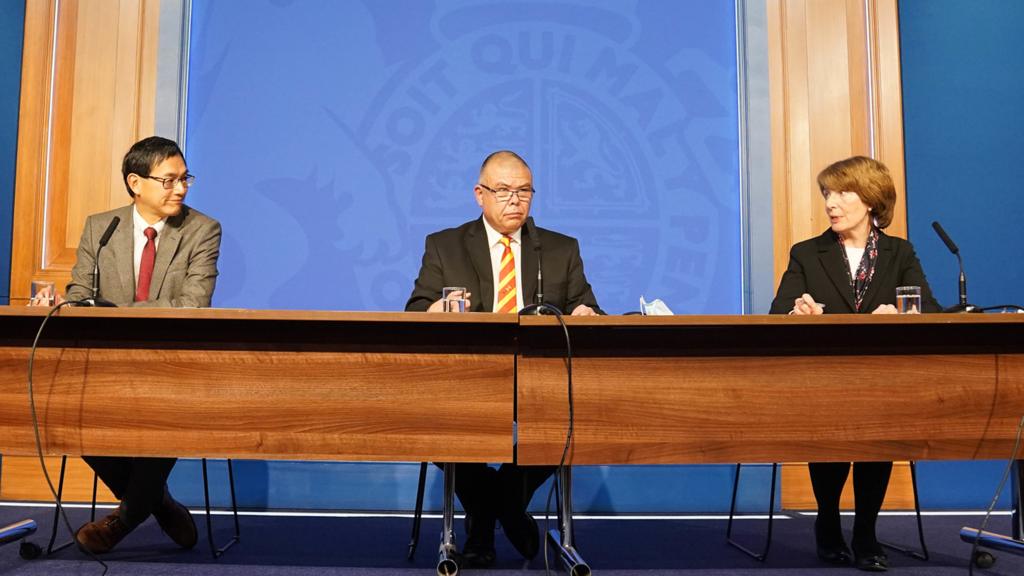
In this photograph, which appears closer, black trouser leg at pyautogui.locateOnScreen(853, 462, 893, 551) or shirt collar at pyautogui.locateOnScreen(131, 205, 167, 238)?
black trouser leg at pyautogui.locateOnScreen(853, 462, 893, 551)

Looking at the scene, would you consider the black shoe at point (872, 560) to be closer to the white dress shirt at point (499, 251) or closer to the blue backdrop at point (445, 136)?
the white dress shirt at point (499, 251)

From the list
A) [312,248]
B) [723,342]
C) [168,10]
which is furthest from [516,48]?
[723,342]

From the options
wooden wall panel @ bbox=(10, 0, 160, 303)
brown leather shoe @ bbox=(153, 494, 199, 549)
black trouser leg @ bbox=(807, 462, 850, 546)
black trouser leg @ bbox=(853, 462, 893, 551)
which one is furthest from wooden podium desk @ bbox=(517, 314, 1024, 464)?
wooden wall panel @ bbox=(10, 0, 160, 303)

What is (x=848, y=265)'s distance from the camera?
2908 millimetres

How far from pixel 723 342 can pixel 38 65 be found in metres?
3.51

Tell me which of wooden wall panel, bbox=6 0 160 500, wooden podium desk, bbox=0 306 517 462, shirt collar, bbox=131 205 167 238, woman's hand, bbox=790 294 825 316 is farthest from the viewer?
wooden wall panel, bbox=6 0 160 500

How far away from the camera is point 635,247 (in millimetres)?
3936

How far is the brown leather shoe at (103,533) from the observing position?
2.59 meters

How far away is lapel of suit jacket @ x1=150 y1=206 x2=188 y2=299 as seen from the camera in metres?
2.90

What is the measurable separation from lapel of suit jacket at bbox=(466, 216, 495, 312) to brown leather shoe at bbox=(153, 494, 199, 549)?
122 cm

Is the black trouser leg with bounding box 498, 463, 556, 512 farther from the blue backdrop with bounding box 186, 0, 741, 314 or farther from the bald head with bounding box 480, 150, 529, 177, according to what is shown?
the blue backdrop with bounding box 186, 0, 741, 314

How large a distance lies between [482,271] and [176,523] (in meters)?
1.33

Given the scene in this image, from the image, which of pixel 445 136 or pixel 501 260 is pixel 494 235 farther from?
pixel 445 136

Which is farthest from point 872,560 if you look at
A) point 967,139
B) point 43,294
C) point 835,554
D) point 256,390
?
point 43,294
